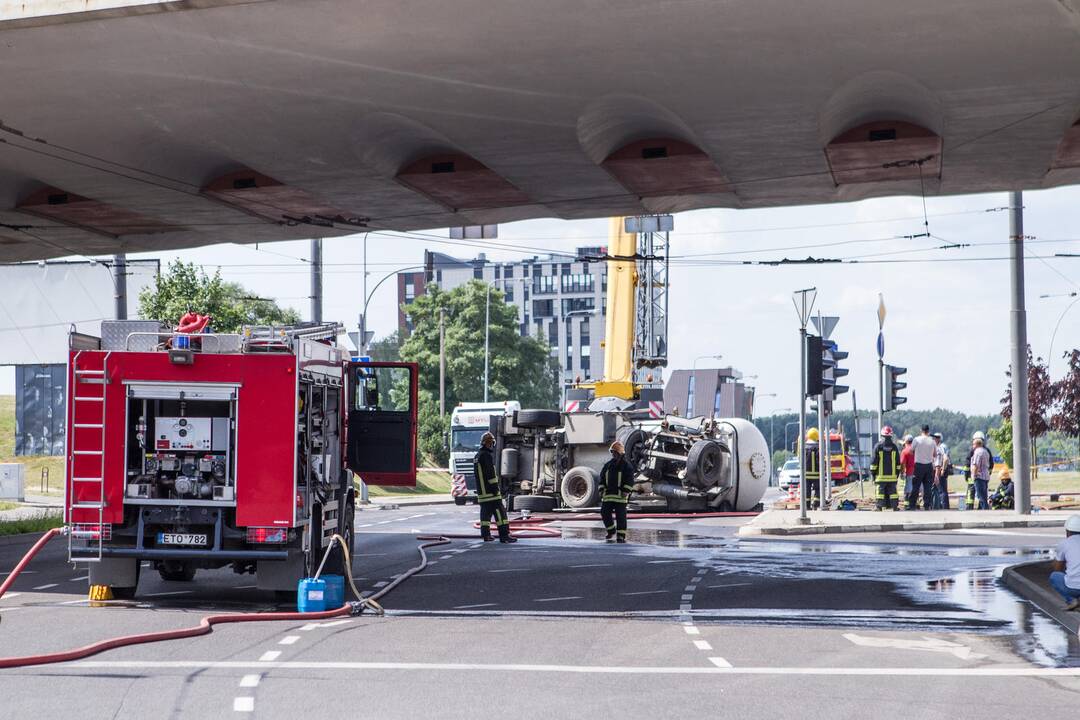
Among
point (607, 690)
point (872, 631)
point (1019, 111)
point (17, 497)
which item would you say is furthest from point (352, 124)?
point (17, 497)

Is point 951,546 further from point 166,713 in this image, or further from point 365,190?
point 166,713

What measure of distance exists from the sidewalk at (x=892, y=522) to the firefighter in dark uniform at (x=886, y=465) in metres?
1.67

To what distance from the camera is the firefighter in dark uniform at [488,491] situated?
2356cm

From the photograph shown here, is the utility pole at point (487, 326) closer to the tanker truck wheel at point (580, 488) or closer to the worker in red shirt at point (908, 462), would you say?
the tanker truck wheel at point (580, 488)

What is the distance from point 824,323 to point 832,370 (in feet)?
3.05

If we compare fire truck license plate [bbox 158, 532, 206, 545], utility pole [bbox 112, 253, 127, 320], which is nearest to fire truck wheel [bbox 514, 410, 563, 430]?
utility pole [bbox 112, 253, 127, 320]

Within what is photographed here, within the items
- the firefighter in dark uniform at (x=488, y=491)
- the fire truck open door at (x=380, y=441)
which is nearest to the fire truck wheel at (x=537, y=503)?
the firefighter in dark uniform at (x=488, y=491)

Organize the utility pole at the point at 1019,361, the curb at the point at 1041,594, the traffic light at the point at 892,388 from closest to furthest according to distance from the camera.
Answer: the curb at the point at 1041,594
the utility pole at the point at 1019,361
the traffic light at the point at 892,388

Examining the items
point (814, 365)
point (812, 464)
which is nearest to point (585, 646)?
point (814, 365)

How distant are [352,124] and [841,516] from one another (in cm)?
1494

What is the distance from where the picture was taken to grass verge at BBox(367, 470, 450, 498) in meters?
56.1

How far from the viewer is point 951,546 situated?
23.0 meters

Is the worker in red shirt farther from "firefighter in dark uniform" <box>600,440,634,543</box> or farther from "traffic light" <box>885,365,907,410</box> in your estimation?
"firefighter in dark uniform" <box>600,440,634,543</box>

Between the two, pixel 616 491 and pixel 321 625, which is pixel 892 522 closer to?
pixel 616 491
